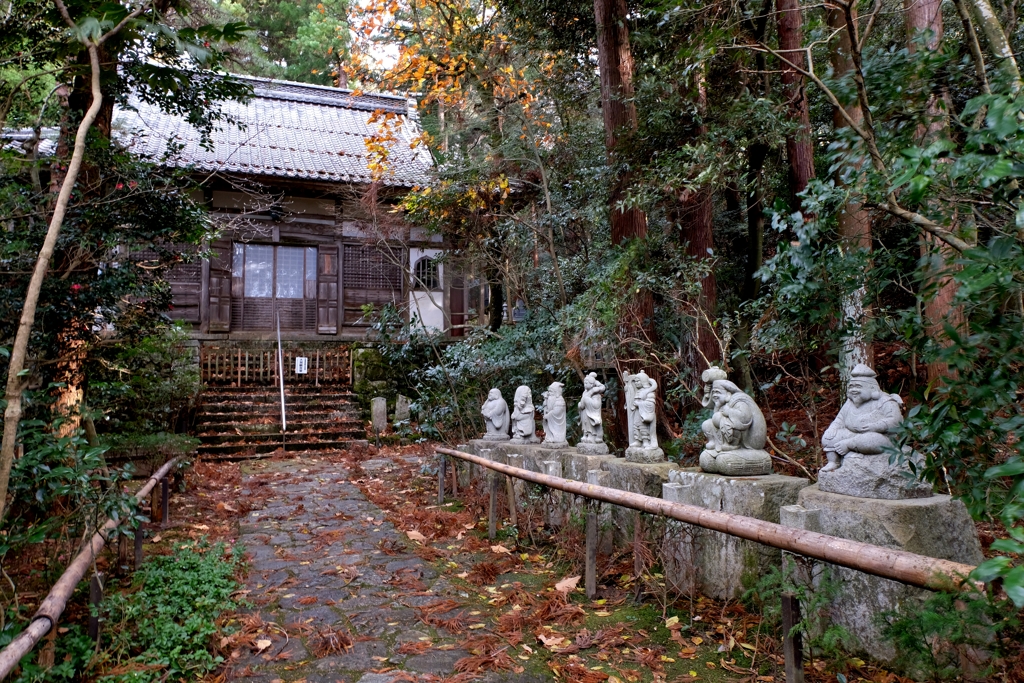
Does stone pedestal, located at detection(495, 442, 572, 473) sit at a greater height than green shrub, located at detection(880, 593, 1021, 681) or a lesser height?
greater

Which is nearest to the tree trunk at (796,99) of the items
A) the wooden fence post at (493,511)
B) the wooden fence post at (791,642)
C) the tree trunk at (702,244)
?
the tree trunk at (702,244)

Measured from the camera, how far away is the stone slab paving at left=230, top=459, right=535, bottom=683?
11.1 ft

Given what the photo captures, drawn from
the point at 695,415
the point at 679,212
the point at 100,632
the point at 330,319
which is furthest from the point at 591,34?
the point at 330,319

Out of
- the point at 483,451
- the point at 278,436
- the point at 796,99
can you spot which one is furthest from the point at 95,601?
the point at 278,436

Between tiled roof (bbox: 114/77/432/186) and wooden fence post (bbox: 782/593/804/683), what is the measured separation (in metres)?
11.5

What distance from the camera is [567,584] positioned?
435 centimetres

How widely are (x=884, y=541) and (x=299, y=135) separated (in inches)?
677

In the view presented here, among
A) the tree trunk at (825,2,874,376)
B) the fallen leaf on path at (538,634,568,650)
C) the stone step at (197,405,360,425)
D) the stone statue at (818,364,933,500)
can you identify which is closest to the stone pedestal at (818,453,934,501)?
the stone statue at (818,364,933,500)

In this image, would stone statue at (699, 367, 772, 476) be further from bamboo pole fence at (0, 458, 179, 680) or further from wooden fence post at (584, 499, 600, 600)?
bamboo pole fence at (0, 458, 179, 680)

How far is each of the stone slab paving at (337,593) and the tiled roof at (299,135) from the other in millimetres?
8156

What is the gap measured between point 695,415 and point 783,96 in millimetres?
3755

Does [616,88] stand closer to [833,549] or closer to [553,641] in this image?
[553,641]

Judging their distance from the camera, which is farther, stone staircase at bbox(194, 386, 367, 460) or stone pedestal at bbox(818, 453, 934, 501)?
stone staircase at bbox(194, 386, 367, 460)

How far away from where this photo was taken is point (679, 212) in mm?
8086
